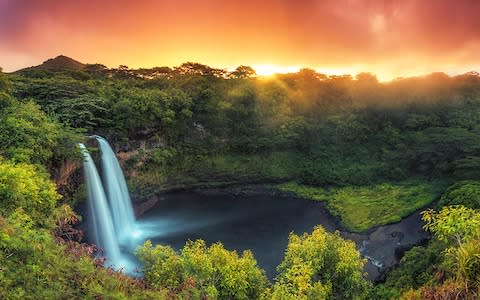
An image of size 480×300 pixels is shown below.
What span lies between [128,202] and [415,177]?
30.7 meters

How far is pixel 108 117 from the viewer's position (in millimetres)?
36188

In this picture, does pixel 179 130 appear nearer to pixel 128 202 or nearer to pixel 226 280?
pixel 128 202

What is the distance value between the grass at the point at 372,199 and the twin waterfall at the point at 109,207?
56.3ft

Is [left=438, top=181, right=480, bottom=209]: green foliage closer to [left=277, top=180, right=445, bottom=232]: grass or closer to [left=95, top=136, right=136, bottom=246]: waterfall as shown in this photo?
[left=277, top=180, right=445, bottom=232]: grass

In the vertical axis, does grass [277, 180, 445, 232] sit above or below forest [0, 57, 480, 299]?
below

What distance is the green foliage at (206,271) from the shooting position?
1367cm

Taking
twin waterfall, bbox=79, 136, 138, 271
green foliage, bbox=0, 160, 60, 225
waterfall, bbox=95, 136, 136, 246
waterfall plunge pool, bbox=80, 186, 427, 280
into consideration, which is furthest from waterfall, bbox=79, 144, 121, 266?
green foliage, bbox=0, 160, 60, 225

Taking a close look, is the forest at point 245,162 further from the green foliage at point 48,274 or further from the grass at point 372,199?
the grass at point 372,199

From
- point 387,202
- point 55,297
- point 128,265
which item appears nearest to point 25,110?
point 128,265

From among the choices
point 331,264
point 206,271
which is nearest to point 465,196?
point 331,264

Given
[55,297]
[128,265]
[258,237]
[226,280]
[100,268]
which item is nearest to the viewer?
[55,297]

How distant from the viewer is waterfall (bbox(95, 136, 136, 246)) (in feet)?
104

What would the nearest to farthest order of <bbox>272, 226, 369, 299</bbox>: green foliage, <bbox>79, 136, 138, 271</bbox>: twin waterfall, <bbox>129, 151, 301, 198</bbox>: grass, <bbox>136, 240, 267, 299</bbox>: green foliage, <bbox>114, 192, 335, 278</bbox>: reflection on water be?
<bbox>136, 240, 267, 299</bbox>: green foliage → <bbox>272, 226, 369, 299</bbox>: green foliage → <bbox>79, 136, 138, 271</bbox>: twin waterfall → <bbox>114, 192, 335, 278</bbox>: reflection on water → <bbox>129, 151, 301, 198</bbox>: grass

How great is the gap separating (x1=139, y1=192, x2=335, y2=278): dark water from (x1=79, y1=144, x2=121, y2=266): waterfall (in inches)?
149
